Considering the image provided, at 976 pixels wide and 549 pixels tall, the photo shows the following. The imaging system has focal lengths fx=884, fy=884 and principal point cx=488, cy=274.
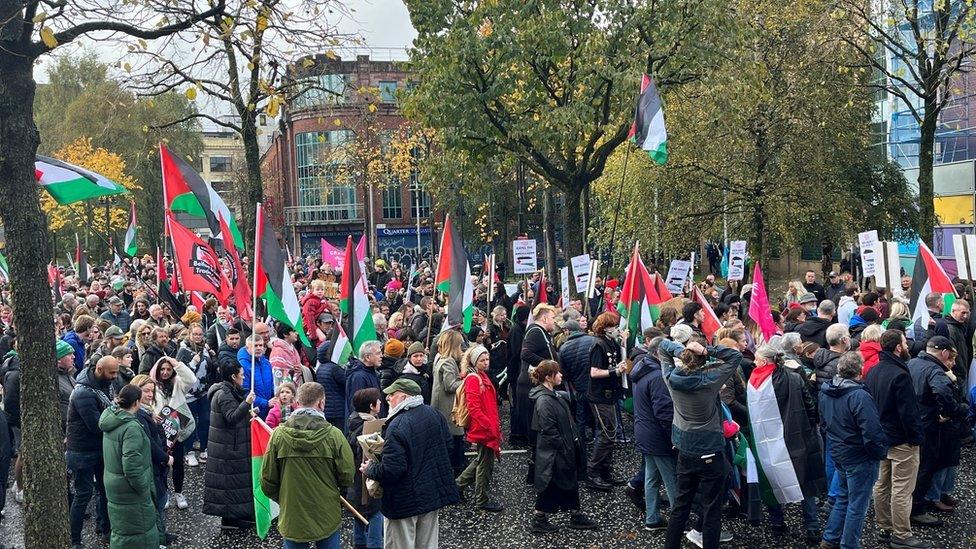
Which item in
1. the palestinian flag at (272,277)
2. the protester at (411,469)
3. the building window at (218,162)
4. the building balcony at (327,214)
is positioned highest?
the building window at (218,162)

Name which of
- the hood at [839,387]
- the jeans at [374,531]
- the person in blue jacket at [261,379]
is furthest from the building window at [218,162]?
the hood at [839,387]

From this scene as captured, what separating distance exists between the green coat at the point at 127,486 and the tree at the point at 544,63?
11.2 m

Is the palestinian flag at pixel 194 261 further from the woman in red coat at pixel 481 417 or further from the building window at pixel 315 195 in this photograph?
the building window at pixel 315 195

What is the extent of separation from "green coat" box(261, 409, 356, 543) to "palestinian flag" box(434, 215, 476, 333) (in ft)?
16.3

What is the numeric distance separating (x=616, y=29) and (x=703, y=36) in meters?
1.81

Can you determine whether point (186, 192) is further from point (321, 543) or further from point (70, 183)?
point (321, 543)

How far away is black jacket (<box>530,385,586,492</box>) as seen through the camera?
788 cm

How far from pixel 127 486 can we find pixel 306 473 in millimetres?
1816

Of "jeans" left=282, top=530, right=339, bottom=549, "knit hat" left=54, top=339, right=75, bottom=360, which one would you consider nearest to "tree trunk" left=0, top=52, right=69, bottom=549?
"jeans" left=282, top=530, right=339, bottom=549

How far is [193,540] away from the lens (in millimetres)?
8562

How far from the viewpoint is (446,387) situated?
9234mm

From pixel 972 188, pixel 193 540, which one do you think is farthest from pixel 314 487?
pixel 972 188

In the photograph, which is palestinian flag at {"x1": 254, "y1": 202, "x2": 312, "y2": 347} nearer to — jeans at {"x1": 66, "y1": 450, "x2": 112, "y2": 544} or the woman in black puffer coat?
the woman in black puffer coat

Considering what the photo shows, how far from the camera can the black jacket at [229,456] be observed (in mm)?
8242
